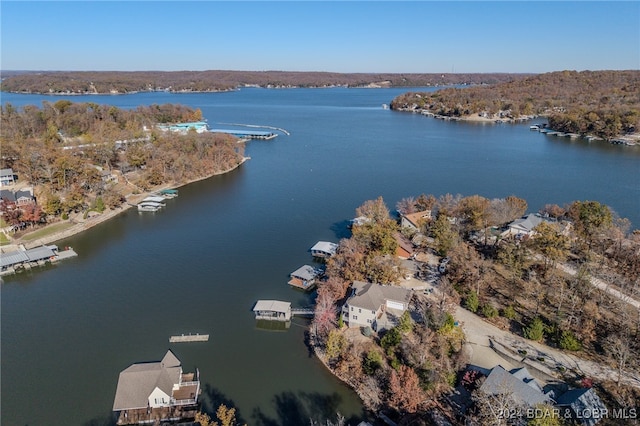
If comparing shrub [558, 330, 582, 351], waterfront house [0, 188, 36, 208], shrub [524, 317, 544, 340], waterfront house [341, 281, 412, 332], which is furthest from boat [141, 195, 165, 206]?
shrub [558, 330, 582, 351]

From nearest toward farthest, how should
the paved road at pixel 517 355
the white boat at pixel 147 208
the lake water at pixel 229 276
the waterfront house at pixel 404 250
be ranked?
the paved road at pixel 517 355
the lake water at pixel 229 276
the waterfront house at pixel 404 250
the white boat at pixel 147 208

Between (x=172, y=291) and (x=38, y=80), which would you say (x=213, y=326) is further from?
(x=38, y=80)

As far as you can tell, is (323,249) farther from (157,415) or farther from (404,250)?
(157,415)

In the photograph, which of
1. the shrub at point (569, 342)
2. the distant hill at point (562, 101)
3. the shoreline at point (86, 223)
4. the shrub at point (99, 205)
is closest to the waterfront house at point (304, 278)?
the shrub at point (569, 342)

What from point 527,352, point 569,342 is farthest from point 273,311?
point 569,342

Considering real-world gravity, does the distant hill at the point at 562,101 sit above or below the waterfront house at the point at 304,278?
above

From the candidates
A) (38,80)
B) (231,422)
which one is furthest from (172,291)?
(38,80)

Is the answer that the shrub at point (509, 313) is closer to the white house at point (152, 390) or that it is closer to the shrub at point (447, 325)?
the shrub at point (447, 325)
